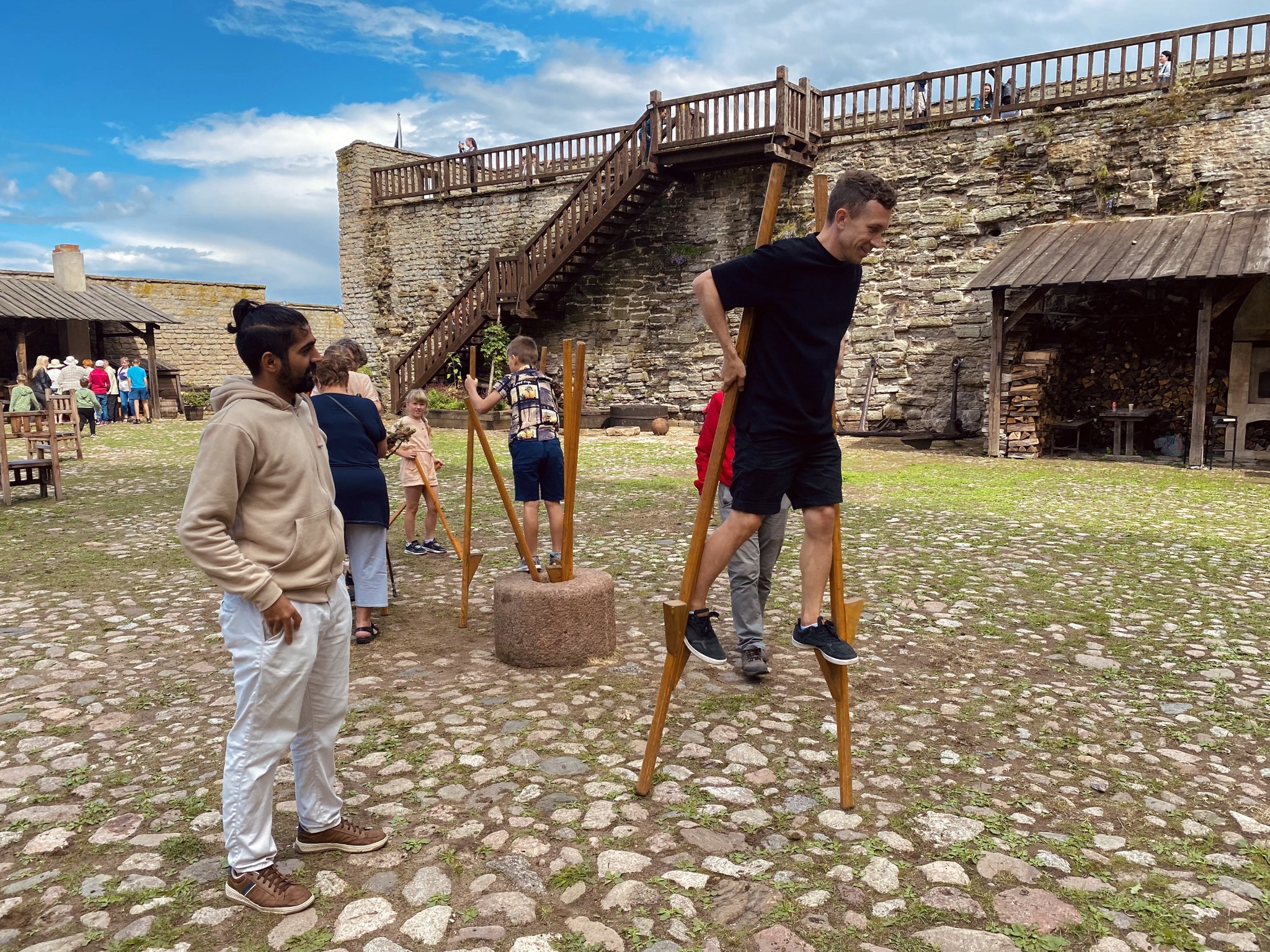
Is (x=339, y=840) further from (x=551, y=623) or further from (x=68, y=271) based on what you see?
(x=68, y=271)

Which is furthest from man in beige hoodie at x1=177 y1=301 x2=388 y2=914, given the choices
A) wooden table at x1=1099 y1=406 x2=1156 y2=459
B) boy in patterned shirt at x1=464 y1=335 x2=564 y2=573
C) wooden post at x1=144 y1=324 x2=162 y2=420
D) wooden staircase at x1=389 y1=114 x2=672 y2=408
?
wooden post at x1=144 y1=324 x2=162 y2=420

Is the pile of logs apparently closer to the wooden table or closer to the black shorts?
the wooden table

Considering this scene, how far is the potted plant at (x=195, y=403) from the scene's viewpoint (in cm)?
2647

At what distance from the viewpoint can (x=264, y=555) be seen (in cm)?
248

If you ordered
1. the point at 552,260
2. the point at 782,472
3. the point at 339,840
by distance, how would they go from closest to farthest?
the point at 339,840
the point at 782,472
the point at 552,260

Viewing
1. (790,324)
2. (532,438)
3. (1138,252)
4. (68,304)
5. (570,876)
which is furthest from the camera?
(68,304)

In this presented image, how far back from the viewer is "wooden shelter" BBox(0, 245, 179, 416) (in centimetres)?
2459

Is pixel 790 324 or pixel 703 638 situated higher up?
pixel 790 324

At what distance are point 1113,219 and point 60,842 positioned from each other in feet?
56.9

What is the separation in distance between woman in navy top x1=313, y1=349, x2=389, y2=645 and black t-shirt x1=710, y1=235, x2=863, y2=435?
2.59m

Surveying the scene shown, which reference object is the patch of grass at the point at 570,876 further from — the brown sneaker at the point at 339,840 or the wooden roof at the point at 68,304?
the wooden roof at the point at 68,304

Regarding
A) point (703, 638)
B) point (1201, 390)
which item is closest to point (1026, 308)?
point (1201, 390)

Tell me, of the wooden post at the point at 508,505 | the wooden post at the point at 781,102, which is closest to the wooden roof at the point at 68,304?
the wooden post at the point at 781,102

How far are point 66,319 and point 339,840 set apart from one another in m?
27.3
